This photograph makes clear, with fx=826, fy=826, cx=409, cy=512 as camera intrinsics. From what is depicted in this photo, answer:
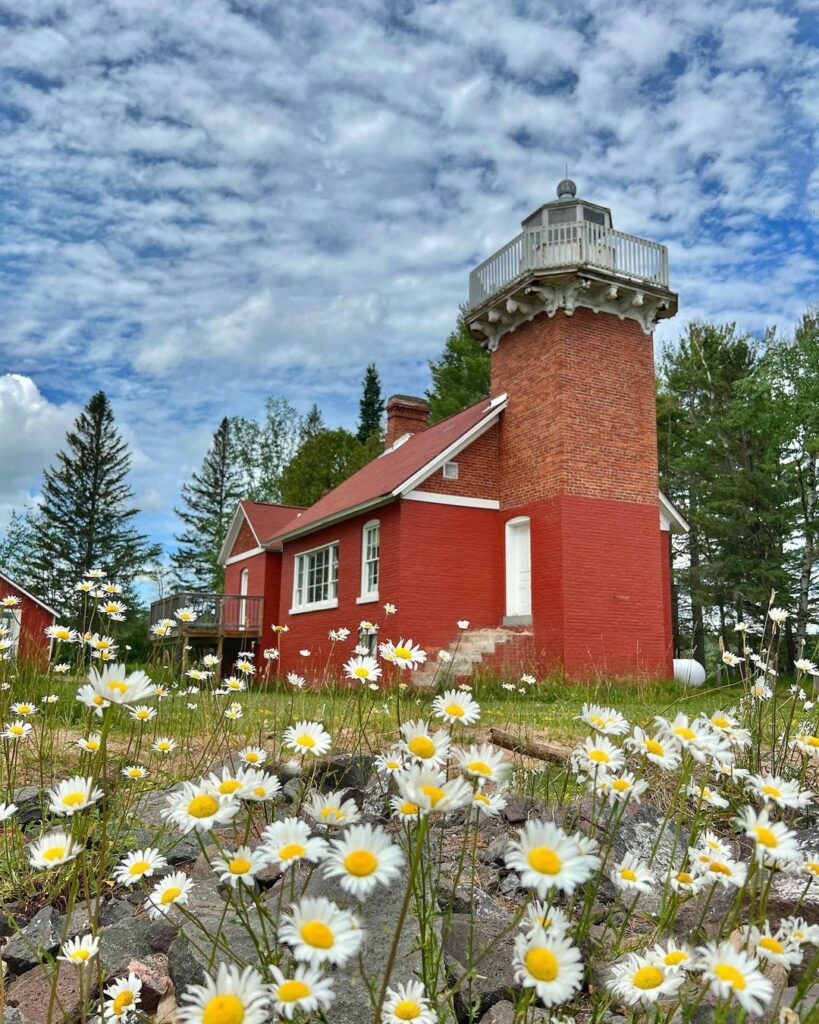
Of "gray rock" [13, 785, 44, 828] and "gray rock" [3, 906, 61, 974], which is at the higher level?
"gray rock" [13, 785, 44, 828]

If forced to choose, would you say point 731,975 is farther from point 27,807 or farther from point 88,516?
point 88,516

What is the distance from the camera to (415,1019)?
5.20ft

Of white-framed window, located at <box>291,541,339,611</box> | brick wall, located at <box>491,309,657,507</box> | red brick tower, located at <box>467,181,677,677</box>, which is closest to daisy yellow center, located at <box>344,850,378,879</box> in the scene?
red brick tower, located at <box>467,181,677,677</box>

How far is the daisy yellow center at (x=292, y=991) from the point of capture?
1264 millimetres

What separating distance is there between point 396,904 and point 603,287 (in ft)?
50.9

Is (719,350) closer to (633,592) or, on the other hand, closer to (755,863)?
(633,592)

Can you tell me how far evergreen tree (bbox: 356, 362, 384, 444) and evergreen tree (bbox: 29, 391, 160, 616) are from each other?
532 inches

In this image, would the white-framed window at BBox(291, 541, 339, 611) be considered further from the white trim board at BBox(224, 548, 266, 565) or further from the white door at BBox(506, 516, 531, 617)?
the white door at BBox(506, 516, 531, 617)

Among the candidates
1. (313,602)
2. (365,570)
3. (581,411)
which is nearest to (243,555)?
(313,602)

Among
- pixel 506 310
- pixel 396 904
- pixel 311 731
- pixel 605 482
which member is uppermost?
pixel 506 310

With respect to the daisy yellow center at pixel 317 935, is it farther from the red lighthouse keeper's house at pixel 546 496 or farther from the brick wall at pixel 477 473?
the brick wall at pixel 477 473

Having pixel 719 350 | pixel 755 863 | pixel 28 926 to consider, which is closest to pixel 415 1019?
pixel 755 863

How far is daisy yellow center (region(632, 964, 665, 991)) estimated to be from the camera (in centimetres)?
169

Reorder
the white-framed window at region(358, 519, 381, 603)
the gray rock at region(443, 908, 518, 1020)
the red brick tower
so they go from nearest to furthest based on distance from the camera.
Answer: the gray rock at region(443, 908, 518, 1020), the red brick tower, the white-framed window at region(358, 519, 381, 603)
